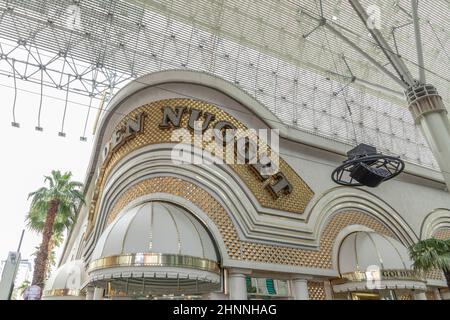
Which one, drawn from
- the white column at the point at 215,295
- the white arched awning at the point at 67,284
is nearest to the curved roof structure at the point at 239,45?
the white column at the point at 215,295

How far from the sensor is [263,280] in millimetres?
12602

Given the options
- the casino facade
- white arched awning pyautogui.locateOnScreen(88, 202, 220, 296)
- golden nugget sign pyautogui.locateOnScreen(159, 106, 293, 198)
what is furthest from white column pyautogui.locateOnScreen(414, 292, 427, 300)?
white arched awning pyautogui.locateOnScreen(88, 202, 220, 296)

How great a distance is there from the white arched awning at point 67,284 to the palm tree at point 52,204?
496 cm

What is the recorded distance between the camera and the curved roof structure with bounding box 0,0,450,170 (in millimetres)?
18531

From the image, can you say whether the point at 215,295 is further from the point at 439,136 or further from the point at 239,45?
the point at 239,45

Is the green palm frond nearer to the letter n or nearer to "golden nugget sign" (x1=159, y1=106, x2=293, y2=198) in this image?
"golden nugget sign" (x1=159, y1=106, x2=293, y2=198)

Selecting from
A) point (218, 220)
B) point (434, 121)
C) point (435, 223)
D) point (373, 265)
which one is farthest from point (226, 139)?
point (435, 223)

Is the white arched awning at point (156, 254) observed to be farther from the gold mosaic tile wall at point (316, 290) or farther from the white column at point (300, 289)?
the gold mosaic tile wall at point (316, 290)

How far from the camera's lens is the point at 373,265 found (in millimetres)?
13695

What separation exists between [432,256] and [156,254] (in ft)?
34.3

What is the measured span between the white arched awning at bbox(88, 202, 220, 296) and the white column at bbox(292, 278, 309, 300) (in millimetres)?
3527

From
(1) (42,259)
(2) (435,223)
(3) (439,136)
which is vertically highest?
(3) (439,136)
